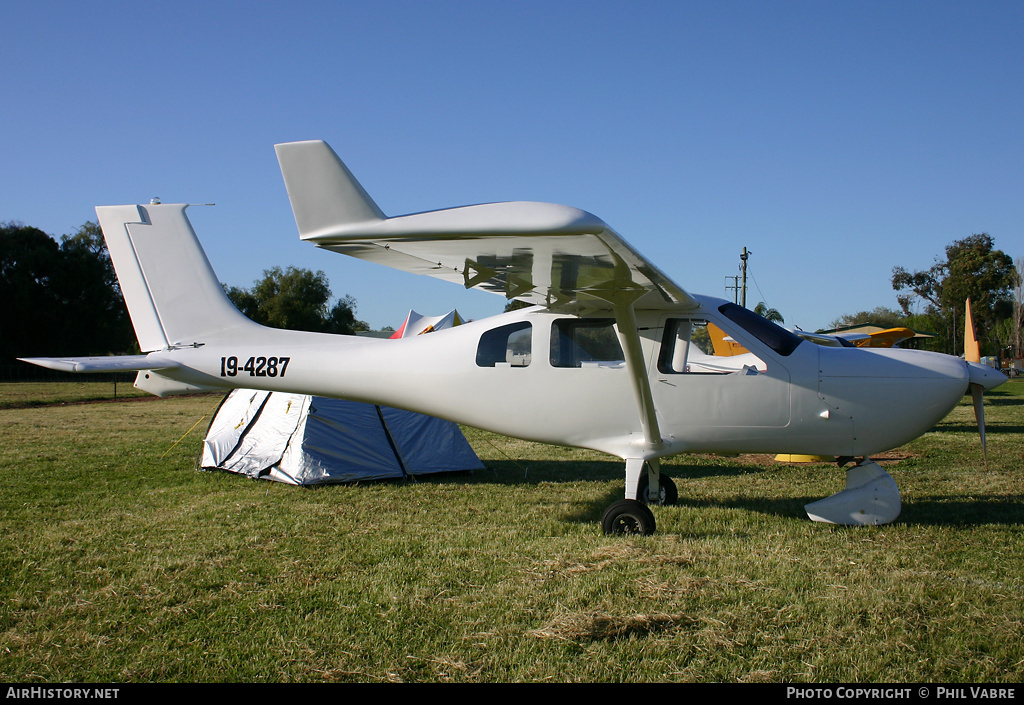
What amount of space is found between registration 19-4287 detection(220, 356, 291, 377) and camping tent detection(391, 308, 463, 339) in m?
3.44

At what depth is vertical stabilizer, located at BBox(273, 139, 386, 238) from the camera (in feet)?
12.4

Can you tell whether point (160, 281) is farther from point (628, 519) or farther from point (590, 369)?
point (628, 519)

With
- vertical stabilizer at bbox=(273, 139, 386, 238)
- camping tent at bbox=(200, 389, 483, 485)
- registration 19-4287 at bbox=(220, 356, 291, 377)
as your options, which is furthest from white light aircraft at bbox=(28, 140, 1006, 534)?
camping tent at bbox=(200, 389, 483, 485)

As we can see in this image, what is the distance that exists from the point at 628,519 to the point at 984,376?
353cm

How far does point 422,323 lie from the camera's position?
35.9ft

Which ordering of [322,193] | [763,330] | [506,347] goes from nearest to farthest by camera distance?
[322,193], [763,330], [506,347]

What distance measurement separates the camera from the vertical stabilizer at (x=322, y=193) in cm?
378

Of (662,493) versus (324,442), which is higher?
(324,442)

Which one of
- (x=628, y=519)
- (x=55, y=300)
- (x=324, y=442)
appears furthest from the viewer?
(x=55, y=300)

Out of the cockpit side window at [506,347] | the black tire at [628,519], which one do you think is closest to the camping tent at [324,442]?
the cockpit side window at [506,347]

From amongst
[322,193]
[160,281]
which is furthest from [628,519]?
[160,281]
